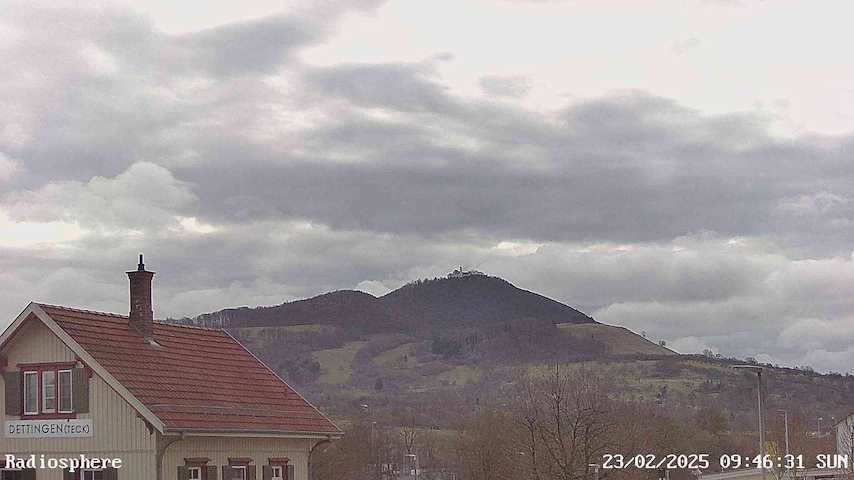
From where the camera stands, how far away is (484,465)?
292 ft

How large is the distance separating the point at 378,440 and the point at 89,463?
84.1 m

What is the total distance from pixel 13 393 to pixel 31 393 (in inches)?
26.5

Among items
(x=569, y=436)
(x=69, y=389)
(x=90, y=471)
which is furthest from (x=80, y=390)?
(x=569, y=436)

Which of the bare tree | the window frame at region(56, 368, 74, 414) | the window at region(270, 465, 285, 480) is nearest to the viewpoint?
the window frame at region(56, 368, 74, 414)

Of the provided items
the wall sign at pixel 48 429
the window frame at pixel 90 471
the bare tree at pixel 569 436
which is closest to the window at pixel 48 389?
the wall sign at pixel 48 429

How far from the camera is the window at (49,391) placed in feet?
136

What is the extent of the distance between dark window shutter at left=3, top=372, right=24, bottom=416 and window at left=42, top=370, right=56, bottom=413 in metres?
0.83

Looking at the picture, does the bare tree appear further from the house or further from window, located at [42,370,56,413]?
window, located at [42,370,56,413]

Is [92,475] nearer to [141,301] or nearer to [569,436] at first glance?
[141,301]

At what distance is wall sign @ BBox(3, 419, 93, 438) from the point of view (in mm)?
40656

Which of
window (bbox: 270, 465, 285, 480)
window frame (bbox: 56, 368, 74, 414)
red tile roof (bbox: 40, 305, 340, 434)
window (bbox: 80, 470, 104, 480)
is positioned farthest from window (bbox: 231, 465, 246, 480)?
window frame (bbox: 56, 368, 74, 414)

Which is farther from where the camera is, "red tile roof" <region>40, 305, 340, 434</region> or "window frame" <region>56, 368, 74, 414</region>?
"window frame" <region>56, 368, 74, 414</region>

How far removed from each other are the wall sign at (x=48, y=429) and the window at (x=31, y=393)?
41 cm

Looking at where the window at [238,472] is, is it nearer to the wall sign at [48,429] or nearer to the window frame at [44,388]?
the wall sign at [48,429]
